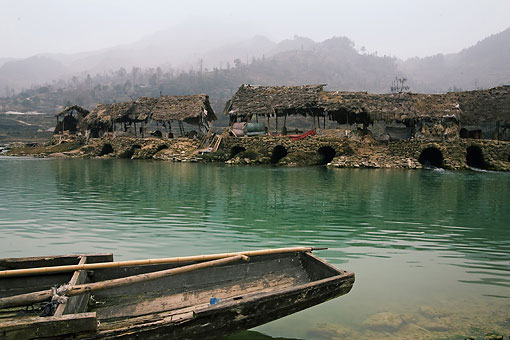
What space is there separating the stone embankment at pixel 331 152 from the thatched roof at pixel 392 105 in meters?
2.27

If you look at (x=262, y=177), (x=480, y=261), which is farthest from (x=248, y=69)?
(x=480, y=261)

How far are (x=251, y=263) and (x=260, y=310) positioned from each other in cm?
126

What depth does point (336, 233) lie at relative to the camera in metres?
8.41

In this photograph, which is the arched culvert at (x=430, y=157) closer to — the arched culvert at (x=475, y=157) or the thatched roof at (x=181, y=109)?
the arched culvert at (x=475, y=157)

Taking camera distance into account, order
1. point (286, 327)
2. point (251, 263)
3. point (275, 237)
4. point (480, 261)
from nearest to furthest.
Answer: point (286, 327), point (251, 263), point (480, 261), point (275, 237)

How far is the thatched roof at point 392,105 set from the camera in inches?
1120

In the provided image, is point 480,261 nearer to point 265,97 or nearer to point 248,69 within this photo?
point 265,97

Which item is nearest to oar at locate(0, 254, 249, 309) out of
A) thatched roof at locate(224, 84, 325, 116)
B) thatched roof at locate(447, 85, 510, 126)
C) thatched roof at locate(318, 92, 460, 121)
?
thatched roof at locate(318, 92, 460, 121)

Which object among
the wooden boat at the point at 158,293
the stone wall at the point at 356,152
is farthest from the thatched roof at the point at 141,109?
the wooden boat at the point at 158,293

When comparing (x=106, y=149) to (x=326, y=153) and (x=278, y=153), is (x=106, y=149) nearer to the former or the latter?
(x=278, y=153)

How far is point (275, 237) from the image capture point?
8.02 meters

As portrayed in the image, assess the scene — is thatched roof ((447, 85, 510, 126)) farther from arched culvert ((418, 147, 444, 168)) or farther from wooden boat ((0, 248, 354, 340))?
wooden boat ((0, 248, 354, 340))

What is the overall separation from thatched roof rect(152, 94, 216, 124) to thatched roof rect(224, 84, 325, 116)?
3096 millimetres

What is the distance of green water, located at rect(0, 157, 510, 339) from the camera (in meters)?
4.66
